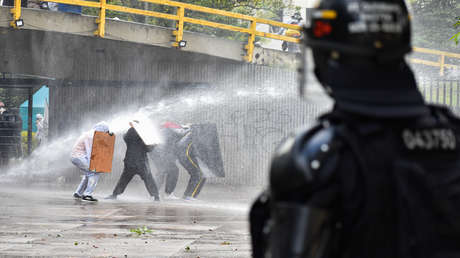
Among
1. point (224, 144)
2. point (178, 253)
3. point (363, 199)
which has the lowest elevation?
point (224, 144)

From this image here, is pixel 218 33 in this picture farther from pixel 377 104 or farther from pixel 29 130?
pixel 377 104

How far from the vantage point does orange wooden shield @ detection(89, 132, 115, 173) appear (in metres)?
15.0

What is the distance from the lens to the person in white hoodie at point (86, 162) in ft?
48.9

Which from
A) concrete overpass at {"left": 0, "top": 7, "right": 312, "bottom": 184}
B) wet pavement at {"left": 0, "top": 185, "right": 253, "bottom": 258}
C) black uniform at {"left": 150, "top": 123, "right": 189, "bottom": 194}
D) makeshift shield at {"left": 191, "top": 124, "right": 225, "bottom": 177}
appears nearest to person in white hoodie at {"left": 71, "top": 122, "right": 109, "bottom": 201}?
wet pavement at {"left": 0, "top": 185, "right": 253, "bottom": 258}

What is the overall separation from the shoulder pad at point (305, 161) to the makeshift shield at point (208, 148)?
49.9 feet

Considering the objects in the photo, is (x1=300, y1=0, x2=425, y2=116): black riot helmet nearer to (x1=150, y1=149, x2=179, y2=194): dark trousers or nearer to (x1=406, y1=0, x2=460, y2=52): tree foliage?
(x1=150, y1=149, x2=179, y2=194): dark trousers

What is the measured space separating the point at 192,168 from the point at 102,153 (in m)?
2.01

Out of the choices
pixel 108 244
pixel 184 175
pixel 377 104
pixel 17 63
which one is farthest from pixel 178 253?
pixel 17 63

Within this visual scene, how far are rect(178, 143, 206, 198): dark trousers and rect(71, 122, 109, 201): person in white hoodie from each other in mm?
1732

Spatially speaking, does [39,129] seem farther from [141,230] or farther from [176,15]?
[141,230]

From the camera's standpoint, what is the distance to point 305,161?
1.71 m

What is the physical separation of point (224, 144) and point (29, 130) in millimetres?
5793

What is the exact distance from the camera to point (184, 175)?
20531 mm

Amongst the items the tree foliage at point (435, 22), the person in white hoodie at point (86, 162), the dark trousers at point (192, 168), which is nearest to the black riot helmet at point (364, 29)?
the person in white hoodie at point (86, 162)
